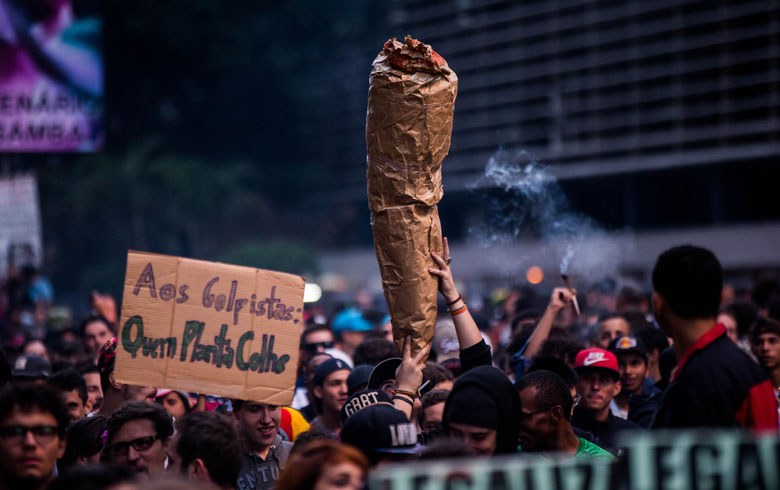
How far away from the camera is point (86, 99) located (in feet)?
60.2

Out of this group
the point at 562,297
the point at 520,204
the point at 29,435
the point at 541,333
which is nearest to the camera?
the point at 29,435

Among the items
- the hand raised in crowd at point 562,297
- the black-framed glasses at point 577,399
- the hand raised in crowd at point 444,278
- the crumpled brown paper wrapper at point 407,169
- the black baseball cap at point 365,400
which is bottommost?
the black-framed glasses at point 577,399

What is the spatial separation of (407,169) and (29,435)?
2.13 m

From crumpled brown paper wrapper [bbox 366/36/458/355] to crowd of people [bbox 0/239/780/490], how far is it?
0.40ft

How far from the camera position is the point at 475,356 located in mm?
5422

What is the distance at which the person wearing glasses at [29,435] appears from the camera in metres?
4.30

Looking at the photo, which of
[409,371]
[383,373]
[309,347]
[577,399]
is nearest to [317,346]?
[309,347]

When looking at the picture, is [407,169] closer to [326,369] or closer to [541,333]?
[326,369]

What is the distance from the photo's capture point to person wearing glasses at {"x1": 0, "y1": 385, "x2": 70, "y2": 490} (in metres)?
4.30

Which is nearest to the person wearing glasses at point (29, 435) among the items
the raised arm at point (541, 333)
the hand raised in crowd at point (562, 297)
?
the raised arm at point (541, 333)

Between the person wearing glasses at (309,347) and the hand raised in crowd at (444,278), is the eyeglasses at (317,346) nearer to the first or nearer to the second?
the person wearing glasses at (309,347)

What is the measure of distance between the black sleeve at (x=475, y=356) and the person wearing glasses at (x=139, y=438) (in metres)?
1.43

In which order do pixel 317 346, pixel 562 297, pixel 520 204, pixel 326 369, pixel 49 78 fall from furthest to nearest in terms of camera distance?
pixel 49 78 < pixel 520 204 < pixel 317 346 < pixel 562 297 < pixel 326 369

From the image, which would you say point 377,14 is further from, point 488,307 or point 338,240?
point 488,307
